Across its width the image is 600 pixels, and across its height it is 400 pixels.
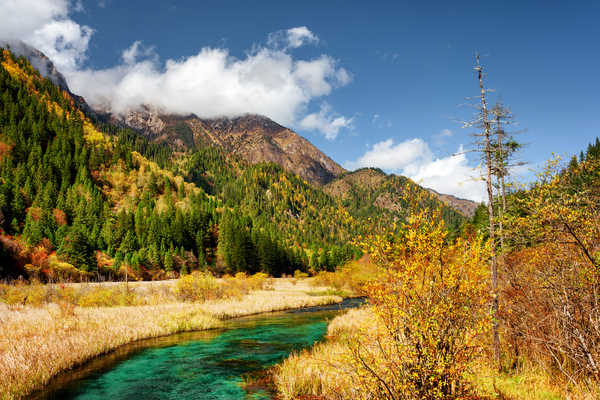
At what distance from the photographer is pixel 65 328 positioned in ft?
68.5

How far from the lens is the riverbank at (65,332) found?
46.1ft

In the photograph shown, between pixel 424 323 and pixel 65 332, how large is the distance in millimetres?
22378

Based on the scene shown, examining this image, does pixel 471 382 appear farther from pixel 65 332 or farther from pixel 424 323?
pixel 65 332

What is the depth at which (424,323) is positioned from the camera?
6637 millimetres

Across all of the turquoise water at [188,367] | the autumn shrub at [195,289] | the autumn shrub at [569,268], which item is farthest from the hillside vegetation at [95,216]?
the autumn shrub at [569,268]

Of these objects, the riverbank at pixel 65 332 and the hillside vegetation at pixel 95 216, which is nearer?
the riverbank at pixel 65 332

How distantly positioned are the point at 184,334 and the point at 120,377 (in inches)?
432

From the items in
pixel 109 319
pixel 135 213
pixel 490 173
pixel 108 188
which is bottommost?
pixel 109 319

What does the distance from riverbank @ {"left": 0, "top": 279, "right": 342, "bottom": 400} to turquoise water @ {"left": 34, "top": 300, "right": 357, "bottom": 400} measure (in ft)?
2.73

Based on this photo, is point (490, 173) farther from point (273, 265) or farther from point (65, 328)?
point (273, 265)

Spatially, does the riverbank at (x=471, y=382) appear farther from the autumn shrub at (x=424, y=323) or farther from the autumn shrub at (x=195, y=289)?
the autumn shrub at (x=195, y=289)

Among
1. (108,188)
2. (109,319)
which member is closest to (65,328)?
(109,319)

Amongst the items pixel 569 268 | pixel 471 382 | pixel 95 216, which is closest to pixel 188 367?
pixel 471 382

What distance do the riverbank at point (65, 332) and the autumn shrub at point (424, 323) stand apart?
1388cm
